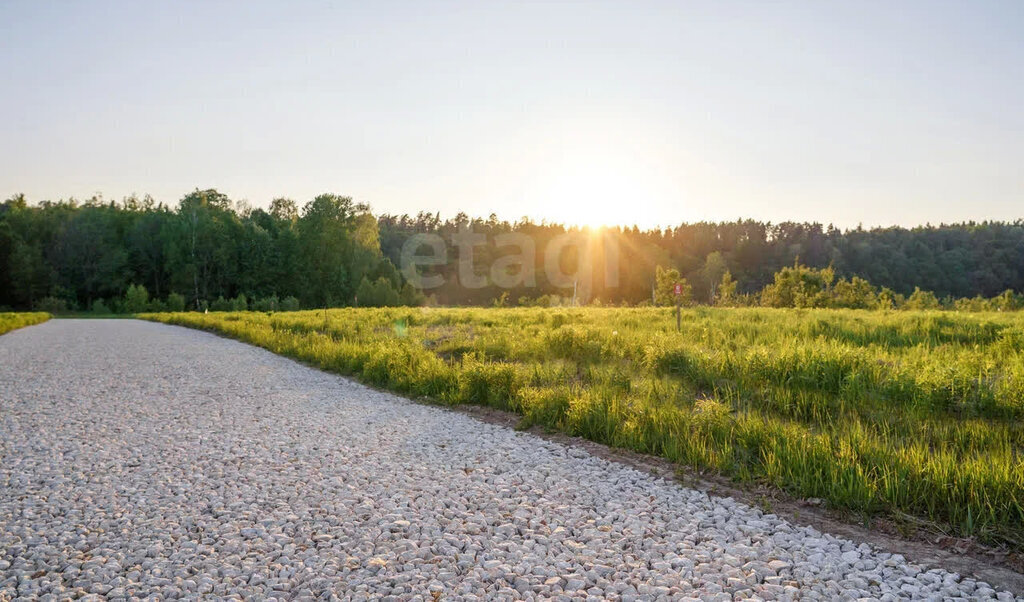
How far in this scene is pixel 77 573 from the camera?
3686 millimetres

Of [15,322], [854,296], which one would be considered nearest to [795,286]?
[854,296]

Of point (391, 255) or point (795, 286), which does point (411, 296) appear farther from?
point (795, 286)

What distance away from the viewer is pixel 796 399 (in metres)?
7.75

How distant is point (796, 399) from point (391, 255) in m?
91.9

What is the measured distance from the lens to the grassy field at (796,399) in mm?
4723

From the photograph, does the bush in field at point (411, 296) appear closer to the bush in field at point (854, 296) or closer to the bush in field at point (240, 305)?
the bush in field at point (240, 305)

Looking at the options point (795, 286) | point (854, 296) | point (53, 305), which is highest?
point (795, 286)

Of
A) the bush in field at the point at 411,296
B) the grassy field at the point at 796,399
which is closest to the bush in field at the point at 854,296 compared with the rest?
the grassy field at the point at 796,399

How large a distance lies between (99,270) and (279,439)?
69.5 meters

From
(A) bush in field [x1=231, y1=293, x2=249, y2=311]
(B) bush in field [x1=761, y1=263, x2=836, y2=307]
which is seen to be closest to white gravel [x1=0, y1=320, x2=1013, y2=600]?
(B) bush in field [x1=761, y1=263, x2=836, y2=307]

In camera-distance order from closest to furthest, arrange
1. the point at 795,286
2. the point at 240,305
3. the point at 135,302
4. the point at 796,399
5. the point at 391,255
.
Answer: the point at 796,399, the point at 795,286, the point at 240,305, the point at 135,302, the point at 391,255

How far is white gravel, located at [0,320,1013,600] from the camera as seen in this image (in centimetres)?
352

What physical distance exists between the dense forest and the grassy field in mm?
25356

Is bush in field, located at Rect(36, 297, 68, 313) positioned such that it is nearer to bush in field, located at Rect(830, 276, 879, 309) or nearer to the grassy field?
the grassy field
